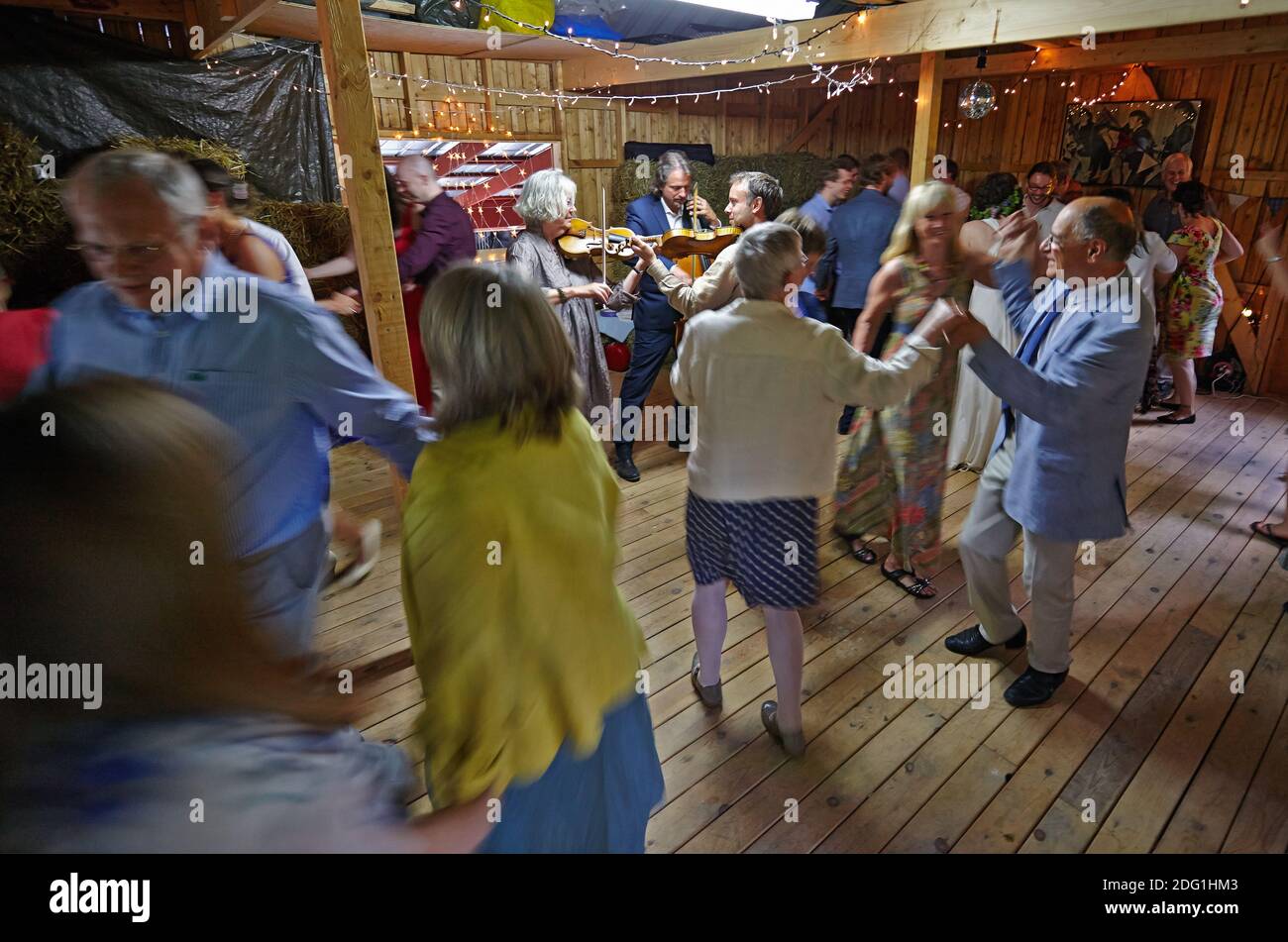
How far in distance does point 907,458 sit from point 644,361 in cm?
213

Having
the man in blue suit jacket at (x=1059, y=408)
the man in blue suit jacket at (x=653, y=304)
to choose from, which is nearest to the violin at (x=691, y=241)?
the man in blue suit jacket at (x=653, y=304)

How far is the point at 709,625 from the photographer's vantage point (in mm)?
2391

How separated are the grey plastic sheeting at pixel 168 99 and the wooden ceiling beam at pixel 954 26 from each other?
3.30m

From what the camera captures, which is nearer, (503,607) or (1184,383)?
(503,607)

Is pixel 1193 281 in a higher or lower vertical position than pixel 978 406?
higher

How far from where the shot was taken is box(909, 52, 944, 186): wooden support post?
4688 mm

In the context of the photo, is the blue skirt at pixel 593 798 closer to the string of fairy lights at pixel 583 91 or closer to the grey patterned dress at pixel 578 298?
the grey patterned dress at pixel 578 298

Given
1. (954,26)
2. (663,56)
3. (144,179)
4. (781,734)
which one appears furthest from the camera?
(663,56)

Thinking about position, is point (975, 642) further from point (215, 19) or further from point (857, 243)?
point (215, 19)

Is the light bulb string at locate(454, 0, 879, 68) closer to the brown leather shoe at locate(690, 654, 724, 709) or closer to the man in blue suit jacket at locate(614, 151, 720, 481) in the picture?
the man in blue suit jacket at locate(614, 151, 720, 481)
